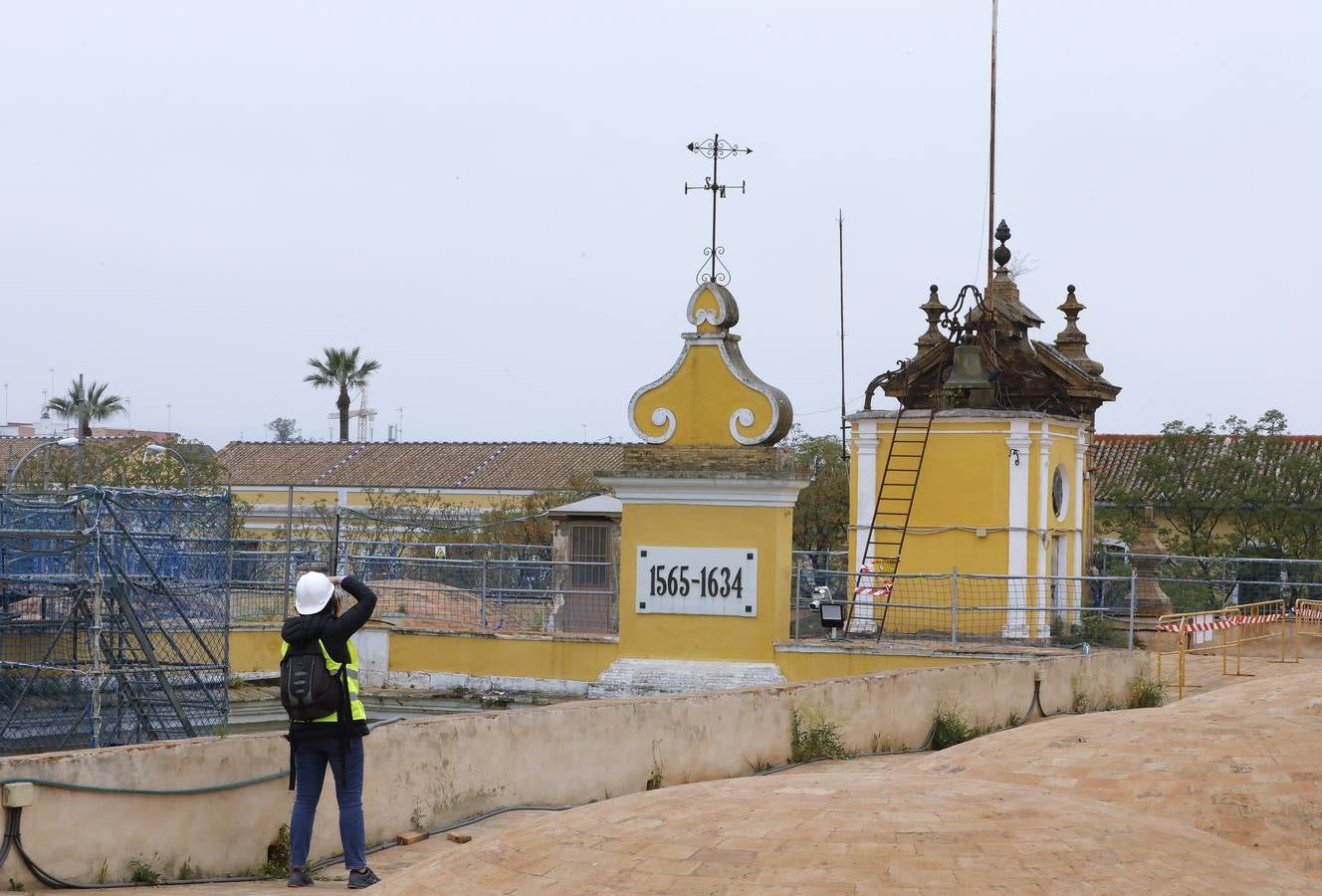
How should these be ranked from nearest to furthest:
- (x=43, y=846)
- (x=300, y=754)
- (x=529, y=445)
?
(x=43, y=846) → (x=300, y=754) → (x=529, y=445)

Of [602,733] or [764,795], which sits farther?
[602,733]

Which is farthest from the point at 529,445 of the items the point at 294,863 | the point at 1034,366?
the point at 294,863

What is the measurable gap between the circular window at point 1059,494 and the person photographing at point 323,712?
703 inches

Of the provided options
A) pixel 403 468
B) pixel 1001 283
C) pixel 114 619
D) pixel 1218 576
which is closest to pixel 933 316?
pixel 1001 283

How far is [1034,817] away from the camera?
22.9 ft

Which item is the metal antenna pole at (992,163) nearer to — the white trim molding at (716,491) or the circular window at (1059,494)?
the circular window at (1059,494)

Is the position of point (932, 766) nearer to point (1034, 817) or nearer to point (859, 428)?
point (1034, 817)

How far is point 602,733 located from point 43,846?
447cm

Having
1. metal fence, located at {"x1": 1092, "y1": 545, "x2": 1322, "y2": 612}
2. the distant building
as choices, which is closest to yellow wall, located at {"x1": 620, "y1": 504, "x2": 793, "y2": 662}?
metal fence, located at {"x1": 1092, "y1": 545, "x2": 1322, "y2": 612}

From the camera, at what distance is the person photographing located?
8.53 m

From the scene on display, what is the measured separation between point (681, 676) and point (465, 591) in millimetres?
4708

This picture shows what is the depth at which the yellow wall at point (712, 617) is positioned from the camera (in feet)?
59.3

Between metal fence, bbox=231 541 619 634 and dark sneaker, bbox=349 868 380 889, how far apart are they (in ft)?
32.8

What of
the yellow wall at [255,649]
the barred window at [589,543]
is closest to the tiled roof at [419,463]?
the barred window at [589,543]
